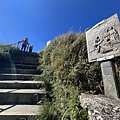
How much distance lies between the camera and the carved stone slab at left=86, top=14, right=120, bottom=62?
1228 millimetres

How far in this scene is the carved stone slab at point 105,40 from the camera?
1.23m

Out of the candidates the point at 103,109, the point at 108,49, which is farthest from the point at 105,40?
the point at 103,109

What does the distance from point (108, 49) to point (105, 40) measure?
5.1 inches

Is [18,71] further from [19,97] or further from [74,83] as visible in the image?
[74,83]

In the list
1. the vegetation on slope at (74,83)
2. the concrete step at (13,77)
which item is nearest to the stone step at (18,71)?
the concrete step at (13,77)

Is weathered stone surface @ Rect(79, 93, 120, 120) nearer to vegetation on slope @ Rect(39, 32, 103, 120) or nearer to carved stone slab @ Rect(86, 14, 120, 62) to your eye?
vegetation on slope @ Rect(39, 32, 103, 120)

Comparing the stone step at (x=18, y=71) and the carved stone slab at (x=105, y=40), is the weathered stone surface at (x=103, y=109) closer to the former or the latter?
the carved stone slab at (x=105, y=40)

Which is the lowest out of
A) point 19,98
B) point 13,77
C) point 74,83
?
point 19,98

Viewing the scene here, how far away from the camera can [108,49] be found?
1294mm

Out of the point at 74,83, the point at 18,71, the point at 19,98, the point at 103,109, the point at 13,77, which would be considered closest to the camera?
the point at 103,109

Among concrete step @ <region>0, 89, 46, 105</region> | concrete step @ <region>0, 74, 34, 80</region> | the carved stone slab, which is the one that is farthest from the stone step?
the carved stone slab

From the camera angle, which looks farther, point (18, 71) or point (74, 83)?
point (18, 71)

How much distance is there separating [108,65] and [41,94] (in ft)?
5.36

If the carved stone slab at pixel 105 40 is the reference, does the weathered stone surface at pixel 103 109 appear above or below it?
below
